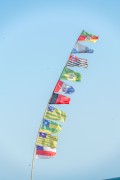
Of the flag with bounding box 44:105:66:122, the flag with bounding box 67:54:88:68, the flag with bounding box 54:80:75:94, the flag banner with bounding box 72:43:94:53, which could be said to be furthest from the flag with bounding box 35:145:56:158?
the flag banner with bounding box 72:43:94:53

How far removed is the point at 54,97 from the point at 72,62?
8.83 ft

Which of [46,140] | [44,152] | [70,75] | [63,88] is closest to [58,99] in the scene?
[63,88]

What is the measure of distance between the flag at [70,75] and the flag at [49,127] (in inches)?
116

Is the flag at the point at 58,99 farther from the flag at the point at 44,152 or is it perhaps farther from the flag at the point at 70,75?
the flag at the point at 44,152

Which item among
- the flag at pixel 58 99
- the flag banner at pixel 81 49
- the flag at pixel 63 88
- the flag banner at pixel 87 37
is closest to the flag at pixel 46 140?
the flag at pixel 58 99

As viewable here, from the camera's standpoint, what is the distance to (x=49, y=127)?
73.3ft

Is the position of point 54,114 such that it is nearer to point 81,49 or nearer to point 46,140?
point 46,140

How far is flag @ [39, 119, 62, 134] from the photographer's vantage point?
22.3m

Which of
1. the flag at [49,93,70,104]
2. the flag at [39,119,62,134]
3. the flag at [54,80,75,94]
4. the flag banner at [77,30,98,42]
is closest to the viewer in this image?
the flag at [39,119,62,134]

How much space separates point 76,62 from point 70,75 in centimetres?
110

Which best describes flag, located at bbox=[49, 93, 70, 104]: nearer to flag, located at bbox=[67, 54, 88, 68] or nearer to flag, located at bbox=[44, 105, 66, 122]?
flag, located at bbox=[44, 105, 66, 122]

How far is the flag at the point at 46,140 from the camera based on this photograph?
22.1 m

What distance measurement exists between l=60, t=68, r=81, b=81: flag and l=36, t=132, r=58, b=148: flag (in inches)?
148

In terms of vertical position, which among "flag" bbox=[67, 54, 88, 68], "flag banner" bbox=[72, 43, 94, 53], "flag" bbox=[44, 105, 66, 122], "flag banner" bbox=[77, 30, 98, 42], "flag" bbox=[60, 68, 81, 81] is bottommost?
"flag" bbox=[44, 105, 66, 122]
